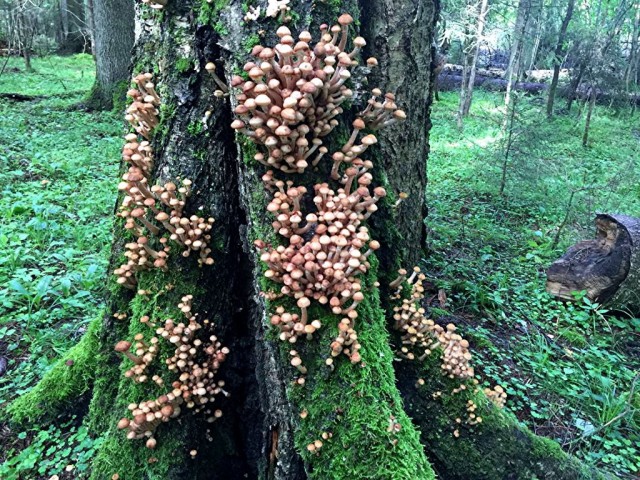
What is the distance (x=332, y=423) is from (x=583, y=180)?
1171 centimetres

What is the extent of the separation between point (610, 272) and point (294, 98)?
553 cm

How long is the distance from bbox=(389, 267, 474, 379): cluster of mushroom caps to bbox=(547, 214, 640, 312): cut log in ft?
11.8

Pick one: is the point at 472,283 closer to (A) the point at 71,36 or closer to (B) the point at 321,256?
(B) the point at 321,256

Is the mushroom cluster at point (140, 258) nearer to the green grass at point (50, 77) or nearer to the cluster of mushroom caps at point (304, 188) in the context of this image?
the cluster of mushroom caps at point (304, 188)

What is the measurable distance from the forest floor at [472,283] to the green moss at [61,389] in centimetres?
14

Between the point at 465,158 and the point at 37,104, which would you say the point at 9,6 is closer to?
the point at 37,104

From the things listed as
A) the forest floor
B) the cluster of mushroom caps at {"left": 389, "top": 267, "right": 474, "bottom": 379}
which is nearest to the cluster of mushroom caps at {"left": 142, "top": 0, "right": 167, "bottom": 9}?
the cluster of mushroom caps at {"left": 389, "top": 267, "right": 474, "bottom": 379}

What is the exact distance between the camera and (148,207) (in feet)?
9.21

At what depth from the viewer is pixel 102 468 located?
2787 mm

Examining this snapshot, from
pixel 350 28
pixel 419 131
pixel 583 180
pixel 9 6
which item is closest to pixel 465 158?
pixel 583 180

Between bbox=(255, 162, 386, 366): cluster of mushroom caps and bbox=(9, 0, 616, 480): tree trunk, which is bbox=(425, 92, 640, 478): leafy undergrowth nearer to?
bbox=(9, 0, 616, 480): tree trunk

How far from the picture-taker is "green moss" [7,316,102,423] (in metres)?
3.46

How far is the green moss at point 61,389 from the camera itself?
3.46 m

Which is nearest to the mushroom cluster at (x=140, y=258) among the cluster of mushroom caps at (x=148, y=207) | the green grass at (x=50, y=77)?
the cluster of mushroom caps at (x=148, y=207)
